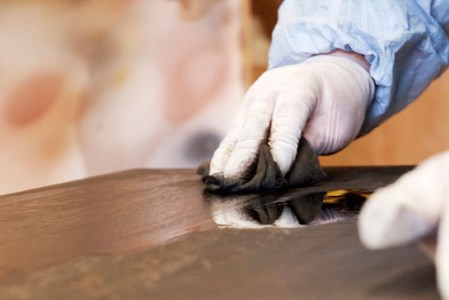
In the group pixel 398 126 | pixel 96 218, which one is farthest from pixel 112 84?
pixel 96 218

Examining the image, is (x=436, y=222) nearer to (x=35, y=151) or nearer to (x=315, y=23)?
(x=315, y=23)

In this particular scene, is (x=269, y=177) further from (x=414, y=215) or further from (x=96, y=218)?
(x=414, y=215)

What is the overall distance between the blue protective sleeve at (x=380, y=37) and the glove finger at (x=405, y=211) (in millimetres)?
589

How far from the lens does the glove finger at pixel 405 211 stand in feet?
0.88

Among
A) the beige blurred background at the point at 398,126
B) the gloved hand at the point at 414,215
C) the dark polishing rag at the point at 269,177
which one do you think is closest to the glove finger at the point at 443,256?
the gloved hand at the point at 414,215

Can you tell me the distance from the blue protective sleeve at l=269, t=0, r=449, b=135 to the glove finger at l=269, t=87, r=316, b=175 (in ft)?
0.52

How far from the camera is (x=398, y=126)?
1904 millimetres

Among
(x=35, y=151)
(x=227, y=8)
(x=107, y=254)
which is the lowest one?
(x=35, y=151)

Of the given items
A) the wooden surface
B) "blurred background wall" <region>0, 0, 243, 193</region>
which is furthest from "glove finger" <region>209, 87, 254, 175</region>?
"blurred background wall" <region>0, 0, 243, 193</region>

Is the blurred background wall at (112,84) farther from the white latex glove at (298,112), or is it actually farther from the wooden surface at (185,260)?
the wooden surface at (185,260)

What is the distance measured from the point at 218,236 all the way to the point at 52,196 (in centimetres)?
32

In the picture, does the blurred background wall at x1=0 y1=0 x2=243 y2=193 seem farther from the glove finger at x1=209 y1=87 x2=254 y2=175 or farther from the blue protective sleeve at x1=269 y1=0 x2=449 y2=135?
the glove finger at x1=209 y1=87 x2=254 y2=175

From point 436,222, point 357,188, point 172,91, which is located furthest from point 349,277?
point 172,91

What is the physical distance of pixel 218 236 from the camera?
42 centimetres
